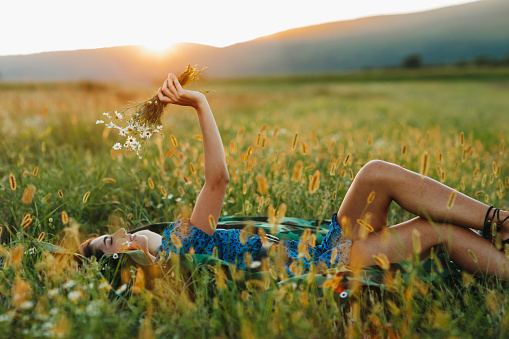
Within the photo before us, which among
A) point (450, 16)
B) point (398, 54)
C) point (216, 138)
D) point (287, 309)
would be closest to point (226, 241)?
point (216, 138)

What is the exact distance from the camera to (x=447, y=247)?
2.36 metres

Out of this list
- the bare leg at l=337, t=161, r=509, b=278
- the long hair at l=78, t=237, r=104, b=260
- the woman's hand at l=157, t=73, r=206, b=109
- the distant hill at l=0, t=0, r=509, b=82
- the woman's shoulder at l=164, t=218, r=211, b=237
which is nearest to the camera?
the bare leg at l=337, t=161, r=509, b=278

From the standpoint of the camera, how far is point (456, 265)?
2.44 m

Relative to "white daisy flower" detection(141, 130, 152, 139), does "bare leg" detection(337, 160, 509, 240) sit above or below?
below

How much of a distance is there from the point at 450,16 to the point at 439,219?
177m

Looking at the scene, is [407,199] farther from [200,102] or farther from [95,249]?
[95,249]

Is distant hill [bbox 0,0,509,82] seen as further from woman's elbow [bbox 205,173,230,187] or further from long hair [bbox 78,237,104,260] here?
woman's elbow [bbox 205,173,230,187]

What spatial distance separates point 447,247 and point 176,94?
71.9 inches

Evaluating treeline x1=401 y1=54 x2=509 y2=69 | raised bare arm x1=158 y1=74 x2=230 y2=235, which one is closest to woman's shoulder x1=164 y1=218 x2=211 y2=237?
raised bare arm x1=158 y1=74 x2=230 y2=235

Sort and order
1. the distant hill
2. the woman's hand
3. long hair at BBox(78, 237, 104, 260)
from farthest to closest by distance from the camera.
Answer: the distant hill → long hair at BBox(78, 237, 104, 260) → the woman's hand

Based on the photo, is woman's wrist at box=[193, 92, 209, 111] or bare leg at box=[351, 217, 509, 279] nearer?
bare leg at box=[351, 217, 509, 279]

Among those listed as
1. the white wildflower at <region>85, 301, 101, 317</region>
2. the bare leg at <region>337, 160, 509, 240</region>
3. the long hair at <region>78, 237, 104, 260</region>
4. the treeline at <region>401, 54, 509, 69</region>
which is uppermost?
the bare leg at <region>337, 160, 509, 240</region>

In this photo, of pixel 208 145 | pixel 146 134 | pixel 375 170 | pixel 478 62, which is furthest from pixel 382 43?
pixel 208 145

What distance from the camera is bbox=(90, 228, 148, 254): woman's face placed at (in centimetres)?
260
